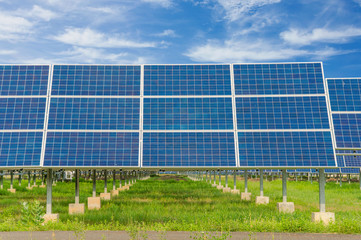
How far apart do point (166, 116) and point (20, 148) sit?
280 inches

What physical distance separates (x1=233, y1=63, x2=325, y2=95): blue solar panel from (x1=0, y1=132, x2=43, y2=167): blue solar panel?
10319 millimetres

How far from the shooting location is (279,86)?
17.4 meters

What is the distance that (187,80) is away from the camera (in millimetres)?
17547

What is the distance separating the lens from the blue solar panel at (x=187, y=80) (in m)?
17.3

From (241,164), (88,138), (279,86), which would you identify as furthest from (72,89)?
(279,86)

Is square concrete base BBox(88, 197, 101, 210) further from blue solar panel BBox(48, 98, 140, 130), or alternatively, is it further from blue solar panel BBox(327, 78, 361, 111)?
blue solar panel BBox(327, 78, 361, 111)

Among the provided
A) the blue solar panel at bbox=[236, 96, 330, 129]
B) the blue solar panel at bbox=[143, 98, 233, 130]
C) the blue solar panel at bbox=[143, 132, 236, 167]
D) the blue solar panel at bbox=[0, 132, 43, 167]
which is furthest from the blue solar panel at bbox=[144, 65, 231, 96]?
the blue solar panel at bbox=[0, 132, 43, 167]

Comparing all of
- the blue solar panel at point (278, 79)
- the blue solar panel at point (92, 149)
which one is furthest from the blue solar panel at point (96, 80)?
the blue solar panel at point (278, 79)

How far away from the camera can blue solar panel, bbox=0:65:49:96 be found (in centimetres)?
1712

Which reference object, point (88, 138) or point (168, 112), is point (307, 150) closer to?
point (168, 112)

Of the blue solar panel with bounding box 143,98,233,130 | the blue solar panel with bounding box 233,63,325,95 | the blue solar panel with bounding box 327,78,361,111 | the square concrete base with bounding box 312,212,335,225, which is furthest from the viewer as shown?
the blue solar panel with bounding box 327,78,361,111

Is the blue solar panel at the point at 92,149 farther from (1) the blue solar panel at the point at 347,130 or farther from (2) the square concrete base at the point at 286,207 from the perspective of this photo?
(1) the blue solar panel at the point at 347,130

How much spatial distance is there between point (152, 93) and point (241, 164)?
19.0 ft

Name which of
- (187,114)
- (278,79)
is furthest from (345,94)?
(187,114)
